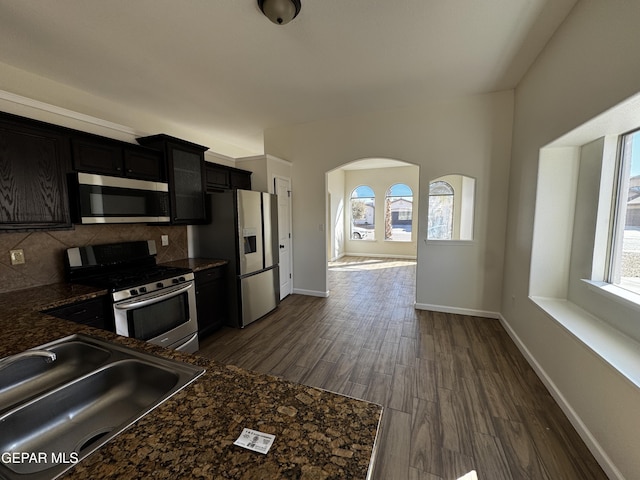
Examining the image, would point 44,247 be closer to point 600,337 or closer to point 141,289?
point 141,289

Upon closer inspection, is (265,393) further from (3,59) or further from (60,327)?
(3,59)

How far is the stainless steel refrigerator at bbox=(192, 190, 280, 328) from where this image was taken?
328 cm

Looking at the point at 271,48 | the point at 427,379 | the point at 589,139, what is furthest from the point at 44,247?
the point at 589,139

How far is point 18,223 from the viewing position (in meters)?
1.96

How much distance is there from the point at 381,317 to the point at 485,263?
1.57 meters

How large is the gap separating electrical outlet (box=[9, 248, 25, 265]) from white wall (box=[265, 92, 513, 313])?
341cm

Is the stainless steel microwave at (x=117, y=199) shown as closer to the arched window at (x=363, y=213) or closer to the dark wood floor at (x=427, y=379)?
the dark wood floor at (x=427, y=379)

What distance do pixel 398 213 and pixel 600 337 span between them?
6.79 m

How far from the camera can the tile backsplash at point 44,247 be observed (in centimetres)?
211

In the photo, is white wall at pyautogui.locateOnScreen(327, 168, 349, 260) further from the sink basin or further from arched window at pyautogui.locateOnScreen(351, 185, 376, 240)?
the sink basin

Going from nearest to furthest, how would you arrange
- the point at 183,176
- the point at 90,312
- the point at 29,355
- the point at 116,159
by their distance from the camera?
the point at 29,355 → the point at 90,312 → the point at 116,159 → the point at 183,176

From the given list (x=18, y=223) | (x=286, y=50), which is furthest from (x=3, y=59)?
(x=286, y=50)

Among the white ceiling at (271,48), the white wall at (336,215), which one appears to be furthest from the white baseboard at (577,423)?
the white wall at (336,215)

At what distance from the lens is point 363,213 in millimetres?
8789
